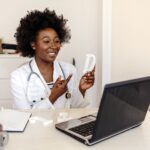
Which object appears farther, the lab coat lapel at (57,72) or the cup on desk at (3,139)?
Answer: the lab coat lapel at (57,72)

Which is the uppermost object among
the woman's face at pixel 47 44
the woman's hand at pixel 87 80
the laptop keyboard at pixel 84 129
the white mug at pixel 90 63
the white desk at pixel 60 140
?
the woman's face at pixel 47 44

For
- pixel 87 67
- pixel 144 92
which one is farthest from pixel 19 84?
pixel 144 92

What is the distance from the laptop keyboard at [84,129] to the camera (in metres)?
1.00

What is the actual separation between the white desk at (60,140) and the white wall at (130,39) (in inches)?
37.3

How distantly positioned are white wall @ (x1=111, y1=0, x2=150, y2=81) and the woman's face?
2.08ft

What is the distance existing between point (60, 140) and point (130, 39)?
130cm

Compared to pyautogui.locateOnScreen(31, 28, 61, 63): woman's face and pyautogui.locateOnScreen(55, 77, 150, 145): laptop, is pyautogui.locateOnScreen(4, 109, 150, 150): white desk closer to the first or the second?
pyautogui.locateOnScreen(55, 77, 150, 145): laptop

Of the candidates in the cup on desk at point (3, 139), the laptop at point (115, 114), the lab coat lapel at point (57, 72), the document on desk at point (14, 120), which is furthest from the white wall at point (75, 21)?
the cup on desk at point (3, 139)

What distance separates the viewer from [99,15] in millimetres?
2391

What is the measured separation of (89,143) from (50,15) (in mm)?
1136

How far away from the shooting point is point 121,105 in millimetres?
925

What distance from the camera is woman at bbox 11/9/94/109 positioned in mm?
1584

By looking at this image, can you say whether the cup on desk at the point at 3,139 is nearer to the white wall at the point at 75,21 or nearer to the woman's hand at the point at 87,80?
the woman's hand at the point at 87,80

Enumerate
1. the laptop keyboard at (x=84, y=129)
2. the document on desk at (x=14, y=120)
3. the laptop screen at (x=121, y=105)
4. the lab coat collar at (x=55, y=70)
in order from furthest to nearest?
1. the lab coat collar at (x=55, y=70)
2. the document on desk at (x=14, y=120)
3. the laptop keyboard at (x=84, y=129)
4. the laptop screen at (x=121, y=105)
